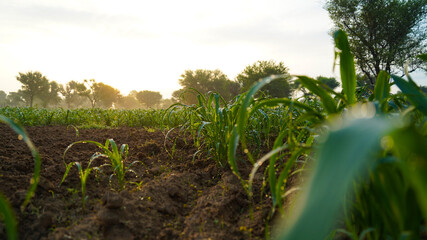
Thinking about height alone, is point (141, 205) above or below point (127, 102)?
below

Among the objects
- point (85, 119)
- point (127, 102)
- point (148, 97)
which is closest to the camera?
point (85, 119)

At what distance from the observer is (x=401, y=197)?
611 mm

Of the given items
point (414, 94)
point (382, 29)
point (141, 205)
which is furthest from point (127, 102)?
point (414, 94)

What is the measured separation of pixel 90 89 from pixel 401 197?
61011mm

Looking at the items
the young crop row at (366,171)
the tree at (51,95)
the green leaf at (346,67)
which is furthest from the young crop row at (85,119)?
the tree at (51,95)

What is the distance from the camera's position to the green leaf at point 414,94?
84cm

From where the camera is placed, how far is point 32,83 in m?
44.9

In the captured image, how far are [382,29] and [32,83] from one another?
53780 mm

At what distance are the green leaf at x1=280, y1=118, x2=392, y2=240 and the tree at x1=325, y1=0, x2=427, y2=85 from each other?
2126cm

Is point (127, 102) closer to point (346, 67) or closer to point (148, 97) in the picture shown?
point (148, 97)

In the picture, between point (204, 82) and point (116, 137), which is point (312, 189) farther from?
point (204, 82)

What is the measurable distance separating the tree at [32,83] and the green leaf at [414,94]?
54.7 m

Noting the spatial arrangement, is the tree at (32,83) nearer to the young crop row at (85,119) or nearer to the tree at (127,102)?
the tree at (127,102)

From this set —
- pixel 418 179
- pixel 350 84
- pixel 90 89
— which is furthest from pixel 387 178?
pixel 90 89
